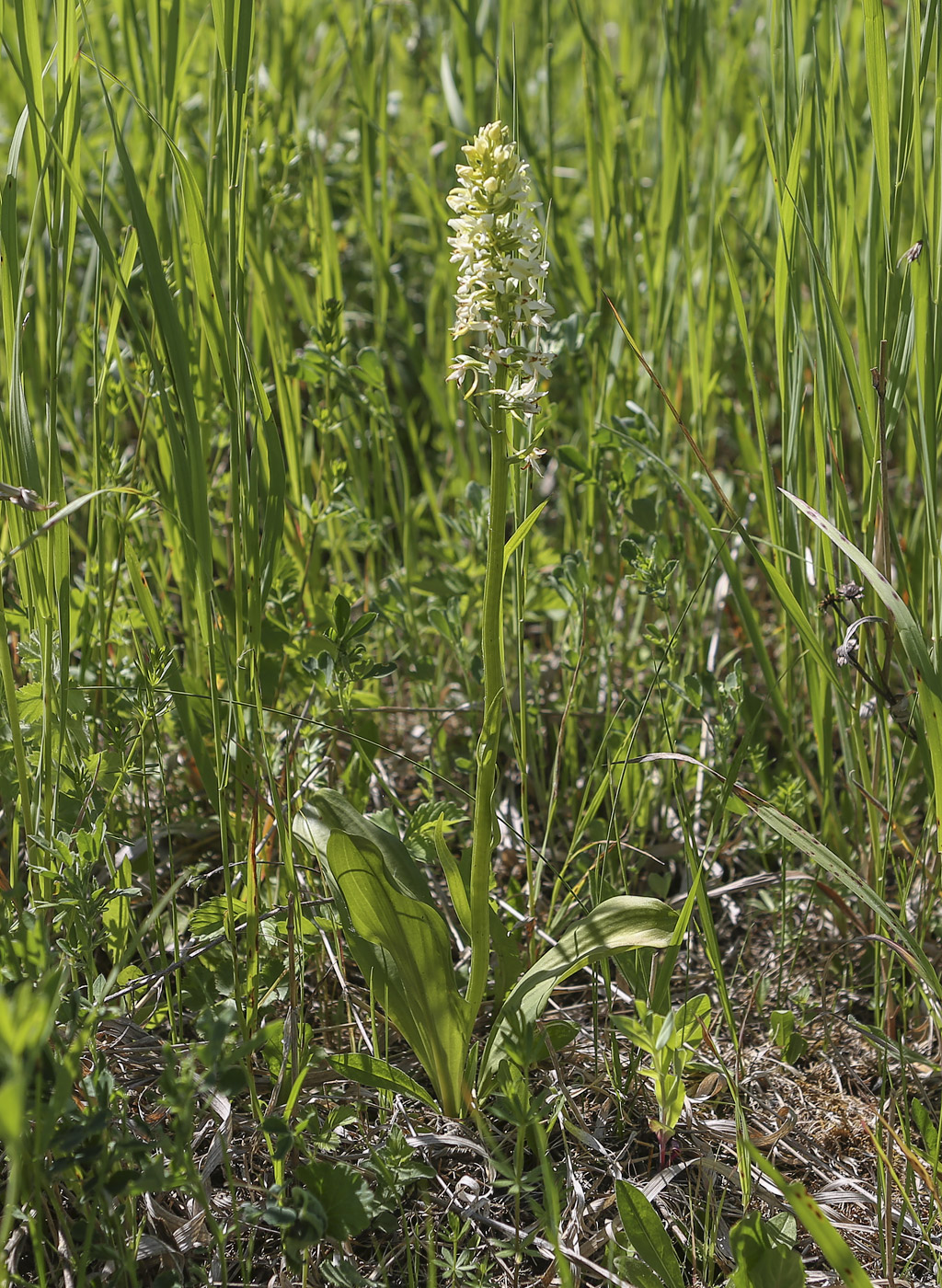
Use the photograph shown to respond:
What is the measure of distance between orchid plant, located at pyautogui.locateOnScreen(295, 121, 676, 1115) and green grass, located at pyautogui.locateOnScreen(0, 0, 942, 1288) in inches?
2.6

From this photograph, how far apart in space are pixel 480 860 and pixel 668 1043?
12.4 inches

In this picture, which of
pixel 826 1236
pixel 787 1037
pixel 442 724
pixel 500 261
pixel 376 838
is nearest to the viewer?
pixel 826 1236

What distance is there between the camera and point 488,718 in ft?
4.04

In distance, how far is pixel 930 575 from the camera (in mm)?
1476

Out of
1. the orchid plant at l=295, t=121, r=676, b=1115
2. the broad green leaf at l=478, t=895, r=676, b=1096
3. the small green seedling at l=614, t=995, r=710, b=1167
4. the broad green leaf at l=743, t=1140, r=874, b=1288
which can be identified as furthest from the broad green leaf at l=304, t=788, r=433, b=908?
the broad green leaf at l=743, t=1140, r=874, b=1288

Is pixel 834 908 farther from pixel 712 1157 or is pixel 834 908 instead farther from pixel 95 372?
pixel 95 372

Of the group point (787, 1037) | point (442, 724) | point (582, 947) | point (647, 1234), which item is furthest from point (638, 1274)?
point (442, 724)

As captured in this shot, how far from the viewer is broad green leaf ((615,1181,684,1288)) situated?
1.13 metres

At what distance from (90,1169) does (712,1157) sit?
0.79 m

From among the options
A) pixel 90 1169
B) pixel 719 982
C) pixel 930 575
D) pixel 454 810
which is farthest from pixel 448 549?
pixel 90 1169

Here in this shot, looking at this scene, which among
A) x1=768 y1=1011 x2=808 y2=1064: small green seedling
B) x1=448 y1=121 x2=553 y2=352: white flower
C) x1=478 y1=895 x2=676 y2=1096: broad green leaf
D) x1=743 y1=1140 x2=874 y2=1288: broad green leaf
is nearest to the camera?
x1=743 y1=1140 x2=874 y2=1288: broad green leaf

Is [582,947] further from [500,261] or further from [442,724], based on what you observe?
[500,261]

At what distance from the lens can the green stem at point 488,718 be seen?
1.19 meters

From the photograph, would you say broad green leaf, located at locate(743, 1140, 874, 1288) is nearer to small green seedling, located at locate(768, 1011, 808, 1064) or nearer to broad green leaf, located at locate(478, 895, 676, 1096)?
broad green leaf, located at locate(478, 895, 676, 1096)
